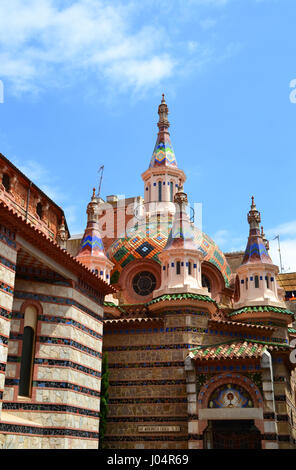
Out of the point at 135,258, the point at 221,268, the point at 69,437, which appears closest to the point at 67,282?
the point at 69,437

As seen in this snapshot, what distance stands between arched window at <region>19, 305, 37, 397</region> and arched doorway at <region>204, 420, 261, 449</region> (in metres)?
7.40

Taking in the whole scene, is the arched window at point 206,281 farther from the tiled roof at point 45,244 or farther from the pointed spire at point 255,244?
the tiled roof at point 45,244

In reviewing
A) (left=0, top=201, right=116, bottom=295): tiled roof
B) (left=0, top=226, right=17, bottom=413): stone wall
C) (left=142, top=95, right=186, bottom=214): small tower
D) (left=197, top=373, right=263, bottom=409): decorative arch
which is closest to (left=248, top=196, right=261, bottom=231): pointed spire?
(left=142, top=95, right=186, bottom=214): small tower

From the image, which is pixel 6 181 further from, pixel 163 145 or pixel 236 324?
pixel 163 145

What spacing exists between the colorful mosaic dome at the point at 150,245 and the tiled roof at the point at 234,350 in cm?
593

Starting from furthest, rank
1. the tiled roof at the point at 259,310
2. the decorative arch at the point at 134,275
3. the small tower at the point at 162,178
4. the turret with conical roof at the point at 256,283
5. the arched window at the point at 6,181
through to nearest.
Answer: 1. the small tower at the point at 162,178
2. the decorative arch at the point at 134,275
3. the turret with conical roof at the point at 256,283
4. the tiled roof at the point at 259,310
5. the arched window at the point at 6,181

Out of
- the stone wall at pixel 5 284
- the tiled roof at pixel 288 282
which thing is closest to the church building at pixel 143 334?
the stone wall at pixel 5 284

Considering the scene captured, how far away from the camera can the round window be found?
25641 millimetres

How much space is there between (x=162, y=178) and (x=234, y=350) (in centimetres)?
1254

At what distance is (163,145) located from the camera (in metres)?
31.3

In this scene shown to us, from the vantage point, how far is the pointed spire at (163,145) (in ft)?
101

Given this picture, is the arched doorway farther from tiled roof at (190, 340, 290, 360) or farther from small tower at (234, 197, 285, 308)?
small tower at (234, 197, 285, 308)
